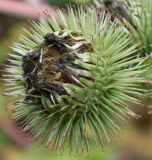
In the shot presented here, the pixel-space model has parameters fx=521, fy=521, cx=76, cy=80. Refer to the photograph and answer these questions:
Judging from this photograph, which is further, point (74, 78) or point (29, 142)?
point (29, 142)

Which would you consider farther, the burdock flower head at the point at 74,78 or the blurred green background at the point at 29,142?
the blurred green background at the point at 29,142

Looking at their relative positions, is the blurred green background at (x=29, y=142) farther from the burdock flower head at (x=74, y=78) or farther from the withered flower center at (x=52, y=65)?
the withered flower center at (x=52, y=65)

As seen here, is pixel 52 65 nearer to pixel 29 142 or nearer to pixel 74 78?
pixel 74 78

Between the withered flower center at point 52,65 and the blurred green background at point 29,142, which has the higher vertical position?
the withered flower center at point 52,65

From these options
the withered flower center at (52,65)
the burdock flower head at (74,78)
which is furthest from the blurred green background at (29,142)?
the withered flower center at (52,65)

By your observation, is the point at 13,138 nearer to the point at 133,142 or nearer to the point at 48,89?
the point at 133,142

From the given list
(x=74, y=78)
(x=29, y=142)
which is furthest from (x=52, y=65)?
(x=29, y=142)

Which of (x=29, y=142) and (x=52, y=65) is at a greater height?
(x=52, y=65)

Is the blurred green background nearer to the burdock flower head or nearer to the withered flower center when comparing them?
the burdock flower head
